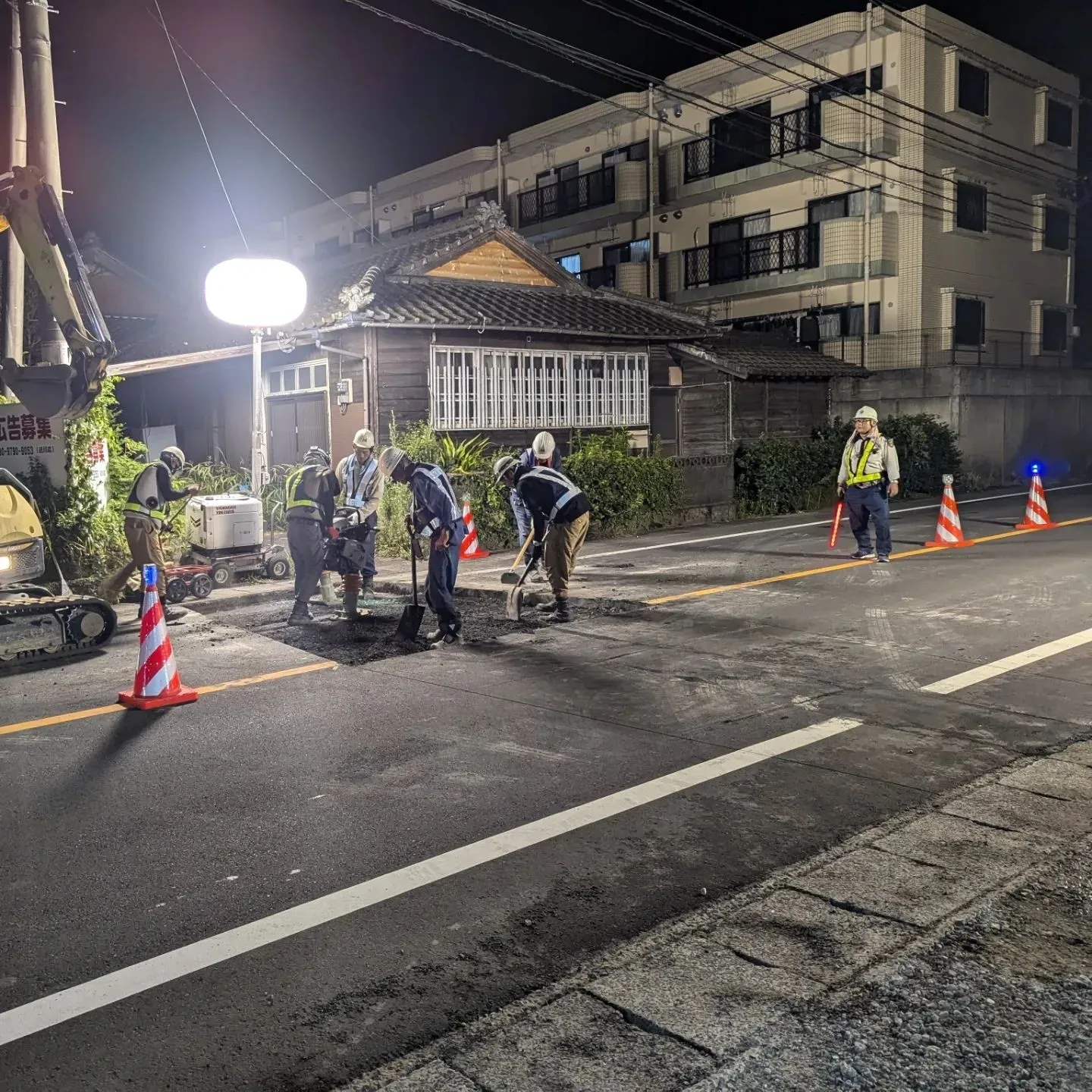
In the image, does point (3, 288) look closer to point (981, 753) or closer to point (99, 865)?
point (99, 865)

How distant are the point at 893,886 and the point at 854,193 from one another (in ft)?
97.1

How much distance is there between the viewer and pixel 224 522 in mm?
12102

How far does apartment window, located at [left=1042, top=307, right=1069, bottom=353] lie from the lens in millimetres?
34531

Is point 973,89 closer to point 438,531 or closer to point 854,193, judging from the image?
point 854,193

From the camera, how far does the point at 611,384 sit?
21.2 metres

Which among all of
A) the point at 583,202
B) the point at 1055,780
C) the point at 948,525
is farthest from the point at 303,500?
the point at 583,202

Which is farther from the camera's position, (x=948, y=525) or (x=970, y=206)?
(x=970, y=206)

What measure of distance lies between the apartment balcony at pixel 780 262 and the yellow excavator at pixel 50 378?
2474 cm

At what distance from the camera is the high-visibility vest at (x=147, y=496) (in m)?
10.3

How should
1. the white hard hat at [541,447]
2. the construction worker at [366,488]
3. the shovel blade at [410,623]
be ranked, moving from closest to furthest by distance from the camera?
the shovel blade at [410,623] < the construction worker at [366,488] < the white hard hat at [541,447]

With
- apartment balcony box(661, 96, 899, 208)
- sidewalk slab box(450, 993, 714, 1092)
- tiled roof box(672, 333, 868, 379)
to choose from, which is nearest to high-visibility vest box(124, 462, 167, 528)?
sidewalk slab box(450, 993, 714, 1092)

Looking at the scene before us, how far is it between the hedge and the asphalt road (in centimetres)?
1046

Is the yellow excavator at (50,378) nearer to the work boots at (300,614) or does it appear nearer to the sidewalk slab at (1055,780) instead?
the work boots at (300,614)

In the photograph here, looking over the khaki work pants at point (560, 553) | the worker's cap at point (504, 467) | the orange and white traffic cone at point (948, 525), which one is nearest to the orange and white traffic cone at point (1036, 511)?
the orange and white traffic cone at point (948, 525)
